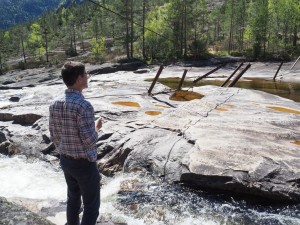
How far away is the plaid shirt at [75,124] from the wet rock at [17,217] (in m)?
0.91

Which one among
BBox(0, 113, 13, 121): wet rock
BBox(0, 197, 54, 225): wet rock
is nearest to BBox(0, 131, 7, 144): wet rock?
BBox(0, 113, 13, 121): wet rock

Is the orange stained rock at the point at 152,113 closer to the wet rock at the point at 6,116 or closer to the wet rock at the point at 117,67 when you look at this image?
the wet rock at the point at 6,116

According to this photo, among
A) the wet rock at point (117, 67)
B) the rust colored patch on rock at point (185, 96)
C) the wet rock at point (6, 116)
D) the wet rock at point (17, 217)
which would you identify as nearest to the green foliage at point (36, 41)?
the wet rock at point (117, 67)

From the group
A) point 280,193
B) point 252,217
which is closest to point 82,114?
point 252,217

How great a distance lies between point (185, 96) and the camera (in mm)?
19125

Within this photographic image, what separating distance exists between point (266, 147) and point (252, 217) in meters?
2.72

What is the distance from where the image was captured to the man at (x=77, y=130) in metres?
4.46

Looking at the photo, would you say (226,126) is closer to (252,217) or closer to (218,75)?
(252,217)

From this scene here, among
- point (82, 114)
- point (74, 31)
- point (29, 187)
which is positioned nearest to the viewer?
point (82, 114)

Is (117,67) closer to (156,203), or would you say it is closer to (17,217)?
(156,203)

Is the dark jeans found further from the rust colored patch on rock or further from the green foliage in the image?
the green foliage

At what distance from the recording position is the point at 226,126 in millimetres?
11289

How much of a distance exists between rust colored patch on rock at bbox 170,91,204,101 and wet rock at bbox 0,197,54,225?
13.8m

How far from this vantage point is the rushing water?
289 inches
